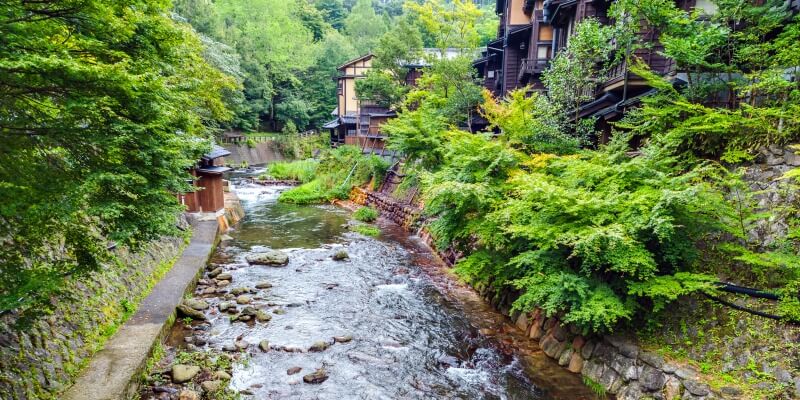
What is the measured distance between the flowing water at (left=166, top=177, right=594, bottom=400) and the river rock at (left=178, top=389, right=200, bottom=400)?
709 millimetres

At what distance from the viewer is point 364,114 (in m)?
37.5

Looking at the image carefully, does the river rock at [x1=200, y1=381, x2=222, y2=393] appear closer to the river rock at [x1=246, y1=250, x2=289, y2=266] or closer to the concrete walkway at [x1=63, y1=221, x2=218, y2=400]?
the concrete walkway at [x1=63, y1=221, x2=218, y2=400]

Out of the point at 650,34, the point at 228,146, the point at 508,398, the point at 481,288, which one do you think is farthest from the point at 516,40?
the point at 228,146

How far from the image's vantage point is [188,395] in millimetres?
7711

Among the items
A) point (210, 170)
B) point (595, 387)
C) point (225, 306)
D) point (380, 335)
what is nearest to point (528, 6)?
point (210, 170)

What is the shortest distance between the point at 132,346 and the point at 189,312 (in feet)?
8.66

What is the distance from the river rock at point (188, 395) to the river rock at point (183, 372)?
47 centimetres

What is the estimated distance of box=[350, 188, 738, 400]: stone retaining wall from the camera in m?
7.09

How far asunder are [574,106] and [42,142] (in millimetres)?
14702

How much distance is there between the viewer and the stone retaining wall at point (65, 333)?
617 centimetres

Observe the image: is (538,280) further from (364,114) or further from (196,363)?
(364,114)

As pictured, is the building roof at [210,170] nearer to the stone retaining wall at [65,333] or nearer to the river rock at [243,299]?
the stone retaining wall at [65,333]

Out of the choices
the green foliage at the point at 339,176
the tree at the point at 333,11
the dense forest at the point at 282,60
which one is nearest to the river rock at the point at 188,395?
the green foliage at the point at 339,176

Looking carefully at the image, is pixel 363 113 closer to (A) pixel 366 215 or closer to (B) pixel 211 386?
(A) pixel 366 215
